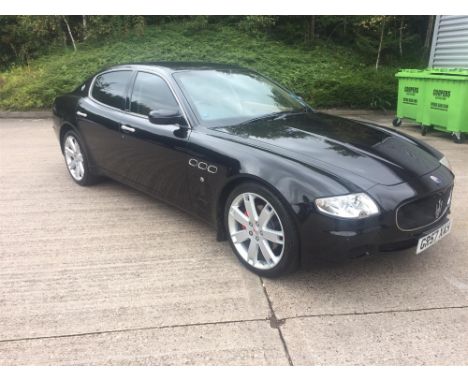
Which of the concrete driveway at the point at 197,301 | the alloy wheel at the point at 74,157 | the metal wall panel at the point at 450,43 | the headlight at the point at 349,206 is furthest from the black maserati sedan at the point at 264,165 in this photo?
the metal wall panel at the point at 450,43

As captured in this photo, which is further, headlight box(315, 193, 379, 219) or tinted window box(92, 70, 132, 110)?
tinted window box(92, 70, 132, 110)

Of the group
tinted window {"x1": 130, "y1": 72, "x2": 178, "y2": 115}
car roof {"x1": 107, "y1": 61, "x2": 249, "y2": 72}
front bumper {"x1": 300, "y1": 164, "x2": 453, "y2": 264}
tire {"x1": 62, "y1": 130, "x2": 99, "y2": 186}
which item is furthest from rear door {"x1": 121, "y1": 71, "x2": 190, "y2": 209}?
front bumper {"x1": 300, "y1": 164, "x2": 453, "y2": 264}

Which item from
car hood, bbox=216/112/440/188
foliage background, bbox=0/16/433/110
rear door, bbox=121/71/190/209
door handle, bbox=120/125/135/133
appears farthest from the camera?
foliage background, bbox=0/16/433/110

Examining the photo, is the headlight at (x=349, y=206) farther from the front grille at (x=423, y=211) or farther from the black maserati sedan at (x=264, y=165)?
the front grille at (x=423, y=211)

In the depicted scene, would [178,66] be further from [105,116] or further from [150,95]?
[105,116]

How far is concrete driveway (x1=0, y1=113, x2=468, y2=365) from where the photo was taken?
2.41 metres

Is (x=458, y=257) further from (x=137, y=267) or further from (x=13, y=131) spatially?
(x=13, y=131)

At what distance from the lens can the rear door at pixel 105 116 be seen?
4.31 meters

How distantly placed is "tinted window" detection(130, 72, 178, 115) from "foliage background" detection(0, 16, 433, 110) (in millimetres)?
7869

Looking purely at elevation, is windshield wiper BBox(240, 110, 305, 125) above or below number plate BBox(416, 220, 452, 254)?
above

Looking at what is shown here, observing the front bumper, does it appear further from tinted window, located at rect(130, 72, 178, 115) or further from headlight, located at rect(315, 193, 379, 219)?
tinted window, located at rect(130, 72, 178, 115)

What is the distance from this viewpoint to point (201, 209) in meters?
3.50

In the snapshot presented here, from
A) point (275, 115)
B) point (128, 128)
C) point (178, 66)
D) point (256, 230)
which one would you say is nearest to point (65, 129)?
point (128, 128)
